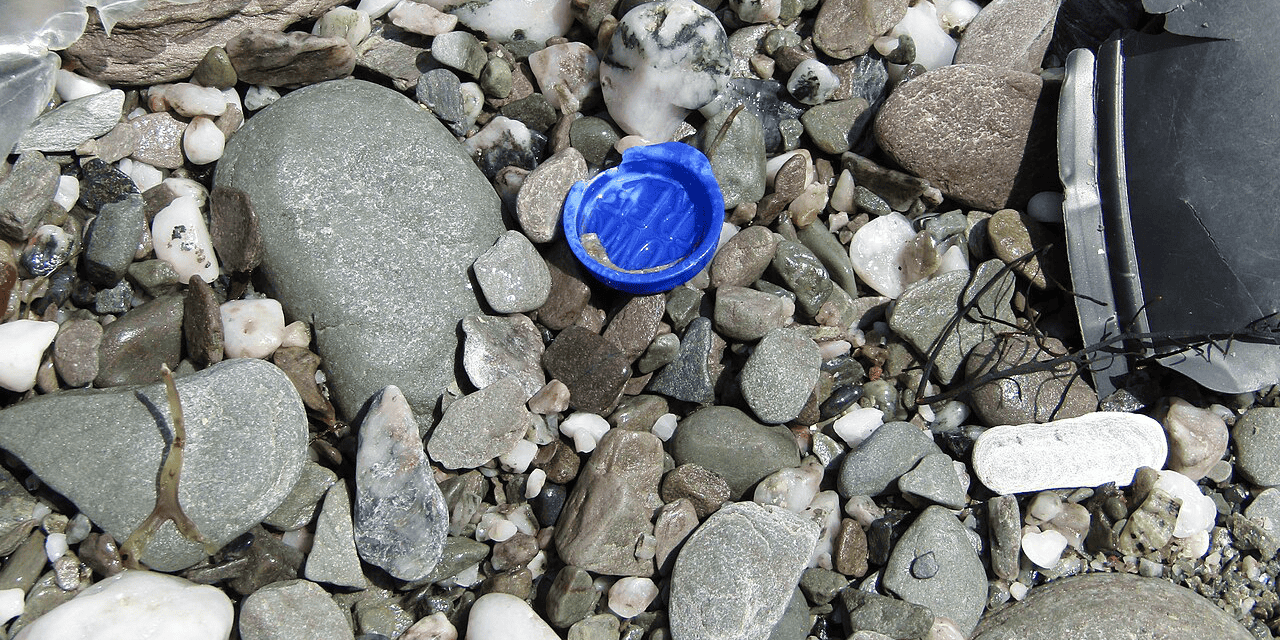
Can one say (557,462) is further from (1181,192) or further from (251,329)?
(1181,192)

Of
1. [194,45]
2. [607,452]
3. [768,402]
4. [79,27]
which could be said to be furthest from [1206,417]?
[79,27]

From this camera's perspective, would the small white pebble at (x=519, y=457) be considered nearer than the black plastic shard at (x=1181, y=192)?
No

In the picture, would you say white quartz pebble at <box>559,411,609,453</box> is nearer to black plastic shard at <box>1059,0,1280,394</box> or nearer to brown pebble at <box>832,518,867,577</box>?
brown pebble at <box>832,518,867,577</box>

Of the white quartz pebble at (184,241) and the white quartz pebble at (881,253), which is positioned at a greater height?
the white quartz pebble at (184,241)

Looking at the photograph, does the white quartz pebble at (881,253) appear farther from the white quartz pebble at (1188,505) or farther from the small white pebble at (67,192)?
the small white pebble at (67,192)

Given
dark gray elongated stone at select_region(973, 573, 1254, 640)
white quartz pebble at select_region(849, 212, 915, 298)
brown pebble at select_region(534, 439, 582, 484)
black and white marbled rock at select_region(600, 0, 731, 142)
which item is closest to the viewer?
dark gray elongated stone at select_region(973, 573, 1254, 640)

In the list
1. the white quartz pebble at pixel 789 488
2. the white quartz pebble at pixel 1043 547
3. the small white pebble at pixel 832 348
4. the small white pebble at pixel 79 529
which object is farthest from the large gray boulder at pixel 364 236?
the white quartz pebble at pixel 1043 547

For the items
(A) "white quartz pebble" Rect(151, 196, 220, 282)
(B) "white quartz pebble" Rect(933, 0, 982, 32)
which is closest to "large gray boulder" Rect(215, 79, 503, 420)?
(A) "white quartz pebble" Rect(151, 196, 220, 282)

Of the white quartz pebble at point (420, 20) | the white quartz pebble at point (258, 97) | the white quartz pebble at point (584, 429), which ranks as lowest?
the white quartz pebble at point (584, 429)
